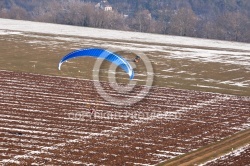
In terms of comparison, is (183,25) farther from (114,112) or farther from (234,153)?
(234,153)

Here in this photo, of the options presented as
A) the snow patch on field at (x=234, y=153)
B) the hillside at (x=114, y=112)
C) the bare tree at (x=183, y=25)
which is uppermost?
the bare tree at (x=183, y=25)

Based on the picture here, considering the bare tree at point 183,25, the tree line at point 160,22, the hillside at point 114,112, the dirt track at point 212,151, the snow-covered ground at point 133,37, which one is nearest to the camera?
the dirt track at point 212,151

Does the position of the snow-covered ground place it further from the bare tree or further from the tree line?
the tree line

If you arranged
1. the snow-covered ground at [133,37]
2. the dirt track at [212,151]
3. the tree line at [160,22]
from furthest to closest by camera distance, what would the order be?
the tree line at [160,22] < the snow-covered ground at [133,37] < the dirt track at [212,151]

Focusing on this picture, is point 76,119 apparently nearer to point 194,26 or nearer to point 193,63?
point 193,63

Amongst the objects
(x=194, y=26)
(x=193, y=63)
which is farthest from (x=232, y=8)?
(x=193, y=63)

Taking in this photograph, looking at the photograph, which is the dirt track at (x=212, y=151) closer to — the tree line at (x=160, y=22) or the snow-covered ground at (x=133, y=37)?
the snow-covered ground at (x=133, y=37)

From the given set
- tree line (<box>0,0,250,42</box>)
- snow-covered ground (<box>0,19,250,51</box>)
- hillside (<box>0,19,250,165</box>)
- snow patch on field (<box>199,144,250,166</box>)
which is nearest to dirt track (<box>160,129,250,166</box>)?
hillside (<box>0,19,250,165</box>)

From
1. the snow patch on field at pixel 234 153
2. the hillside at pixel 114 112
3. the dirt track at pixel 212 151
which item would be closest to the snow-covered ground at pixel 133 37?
the hillside at pixel 114 112
